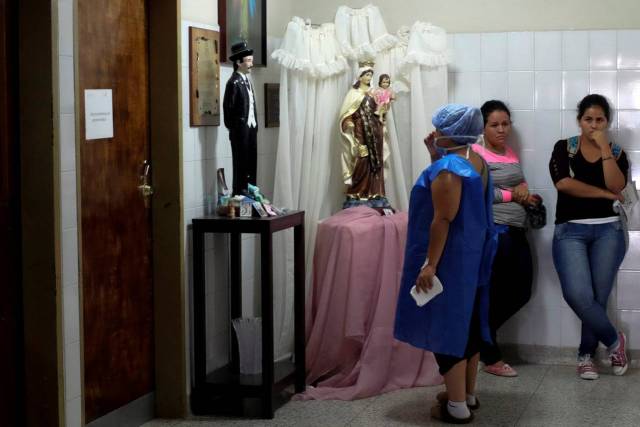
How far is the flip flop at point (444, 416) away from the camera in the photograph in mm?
4777

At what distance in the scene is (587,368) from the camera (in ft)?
18.7

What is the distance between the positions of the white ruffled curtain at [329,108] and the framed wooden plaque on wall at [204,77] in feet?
1.93

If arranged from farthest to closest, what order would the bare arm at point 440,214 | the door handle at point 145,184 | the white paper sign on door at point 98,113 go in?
1. the door handle at point 145,184
2. the bare arm at point 440,214
3. the white paper sign on door at point 98,113

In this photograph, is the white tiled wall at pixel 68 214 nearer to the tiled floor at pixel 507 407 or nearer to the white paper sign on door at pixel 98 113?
the white paper sign on door at pixel 98 113

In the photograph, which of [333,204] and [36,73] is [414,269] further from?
[36,73]

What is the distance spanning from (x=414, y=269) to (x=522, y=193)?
1.38 metres

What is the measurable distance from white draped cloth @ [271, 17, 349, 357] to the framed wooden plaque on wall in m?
0.58

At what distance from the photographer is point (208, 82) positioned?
4910 millimetres

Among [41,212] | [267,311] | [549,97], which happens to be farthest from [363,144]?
[41,212]

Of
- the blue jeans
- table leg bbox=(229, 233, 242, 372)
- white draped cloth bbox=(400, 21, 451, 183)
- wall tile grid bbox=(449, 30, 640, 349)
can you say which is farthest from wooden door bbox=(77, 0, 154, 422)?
the blue jeans

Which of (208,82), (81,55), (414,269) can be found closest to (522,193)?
(414,269)

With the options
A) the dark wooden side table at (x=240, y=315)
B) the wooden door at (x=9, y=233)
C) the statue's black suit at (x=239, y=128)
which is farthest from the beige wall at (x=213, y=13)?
the wooden door at (x=9, y=233)

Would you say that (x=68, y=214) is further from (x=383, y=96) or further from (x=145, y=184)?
(x=383, y=96)

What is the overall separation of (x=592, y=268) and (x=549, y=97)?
3.19ft
